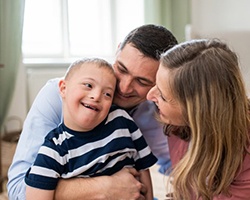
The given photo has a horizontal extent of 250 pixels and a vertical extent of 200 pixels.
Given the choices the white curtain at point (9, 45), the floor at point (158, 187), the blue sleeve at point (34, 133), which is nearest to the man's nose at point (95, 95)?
the blue sleeve at point (34, 133)

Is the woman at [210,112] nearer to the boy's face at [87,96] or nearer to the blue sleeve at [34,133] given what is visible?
the boy's face at [87,96]

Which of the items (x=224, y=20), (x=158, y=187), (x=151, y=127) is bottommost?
(x=158, y=187)

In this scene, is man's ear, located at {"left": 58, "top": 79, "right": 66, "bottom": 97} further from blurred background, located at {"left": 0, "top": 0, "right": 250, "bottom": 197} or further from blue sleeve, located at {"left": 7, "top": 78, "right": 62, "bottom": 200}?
blurred background, located at {"left": 0, "top": 0, "right": 250, "bottom": 197}

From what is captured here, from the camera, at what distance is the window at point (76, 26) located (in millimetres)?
3768

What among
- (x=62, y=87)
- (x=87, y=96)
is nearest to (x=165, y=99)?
(x=87, y=96)

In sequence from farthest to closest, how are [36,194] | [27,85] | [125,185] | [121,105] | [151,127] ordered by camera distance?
[27,85]
[151,127]
[121,105]
[125,185]
[36,194]

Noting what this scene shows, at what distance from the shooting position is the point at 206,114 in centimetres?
104

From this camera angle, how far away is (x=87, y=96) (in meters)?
1.22

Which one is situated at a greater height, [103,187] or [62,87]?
[62,87]

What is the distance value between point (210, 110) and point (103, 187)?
468 millimetres

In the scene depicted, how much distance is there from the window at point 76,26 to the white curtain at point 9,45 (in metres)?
0.44

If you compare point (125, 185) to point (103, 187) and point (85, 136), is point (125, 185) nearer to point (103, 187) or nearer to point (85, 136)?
point (103, 187)

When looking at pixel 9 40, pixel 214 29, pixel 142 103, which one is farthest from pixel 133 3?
pixel 142 103

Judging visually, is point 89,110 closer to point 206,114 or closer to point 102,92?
point 102,92
